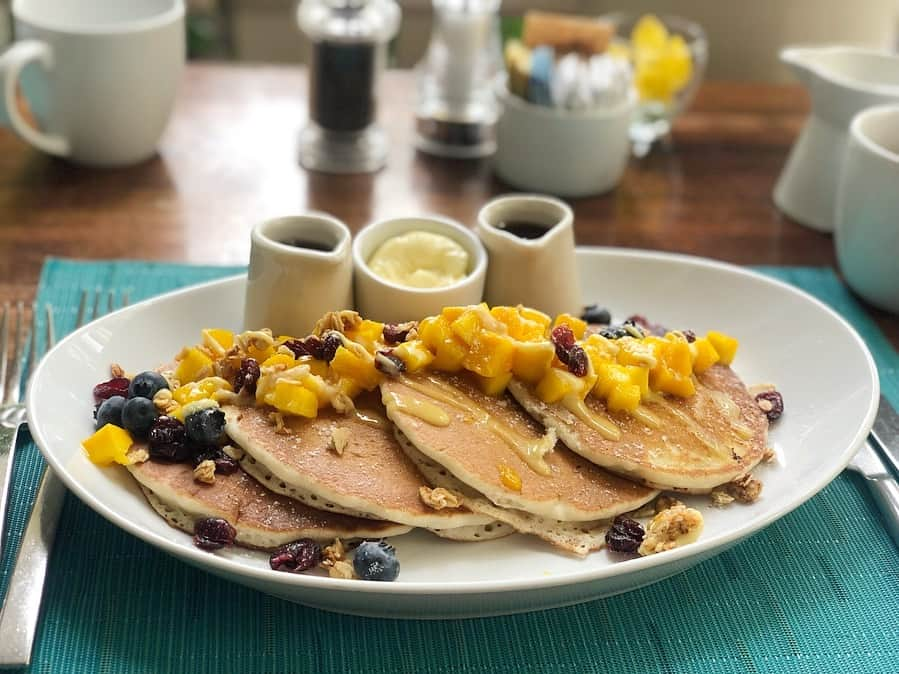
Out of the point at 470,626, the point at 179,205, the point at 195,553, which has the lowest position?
the point at 179,205

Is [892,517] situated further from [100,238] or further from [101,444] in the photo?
[100,238]

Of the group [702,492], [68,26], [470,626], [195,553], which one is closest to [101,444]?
[195,553]

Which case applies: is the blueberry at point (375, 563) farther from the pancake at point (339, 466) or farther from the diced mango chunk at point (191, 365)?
the diced mango chunk at point (191, 365)

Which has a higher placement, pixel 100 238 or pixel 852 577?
pixel 852 577

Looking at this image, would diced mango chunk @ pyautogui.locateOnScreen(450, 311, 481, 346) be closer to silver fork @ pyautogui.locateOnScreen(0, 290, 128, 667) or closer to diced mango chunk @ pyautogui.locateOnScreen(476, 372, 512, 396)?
diced mango chunk @ pyautogui.locateOnScreen(476, 372, 512, 396)

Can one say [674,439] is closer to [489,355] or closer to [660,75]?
[489,355]

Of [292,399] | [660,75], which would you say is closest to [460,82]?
[660,75]
